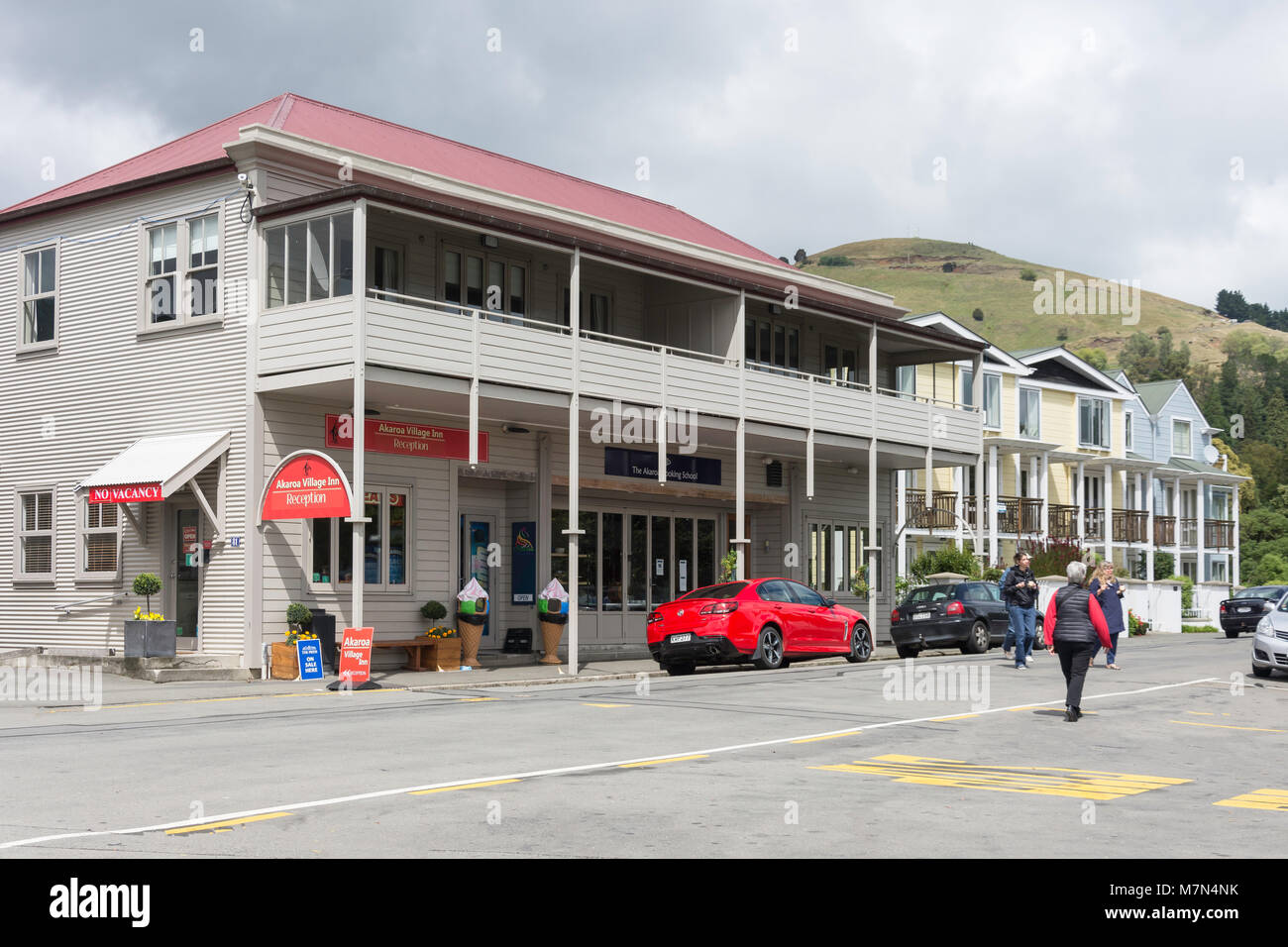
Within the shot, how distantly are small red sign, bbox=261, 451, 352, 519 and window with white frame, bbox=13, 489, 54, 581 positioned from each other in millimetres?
5575

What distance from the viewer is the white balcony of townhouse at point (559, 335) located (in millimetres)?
20797

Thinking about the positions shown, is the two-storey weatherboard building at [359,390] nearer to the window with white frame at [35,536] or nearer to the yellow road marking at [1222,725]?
the window with white frame at [35,536]

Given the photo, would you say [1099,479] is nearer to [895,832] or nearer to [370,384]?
[370,384]

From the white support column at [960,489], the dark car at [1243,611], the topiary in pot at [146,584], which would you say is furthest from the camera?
the white support column at [960,489]

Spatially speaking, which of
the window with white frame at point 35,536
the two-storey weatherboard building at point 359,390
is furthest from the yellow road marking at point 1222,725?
the window with white frame at point 35,536

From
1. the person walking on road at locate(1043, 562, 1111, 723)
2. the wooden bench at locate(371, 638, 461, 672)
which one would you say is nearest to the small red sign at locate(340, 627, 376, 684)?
the wooden bench at locate(371, 638, 461, 672)

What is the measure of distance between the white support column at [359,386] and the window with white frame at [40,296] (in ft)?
25.6

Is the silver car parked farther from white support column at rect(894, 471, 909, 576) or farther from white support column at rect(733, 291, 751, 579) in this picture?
white support column at rect(894, 471, 909, 576)

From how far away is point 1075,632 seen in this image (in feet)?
50.2

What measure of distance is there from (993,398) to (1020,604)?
99.2 feet

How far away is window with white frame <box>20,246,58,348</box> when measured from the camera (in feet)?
81.5

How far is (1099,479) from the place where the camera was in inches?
2367

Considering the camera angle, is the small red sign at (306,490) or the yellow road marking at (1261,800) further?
the small red sign at (306,490)
